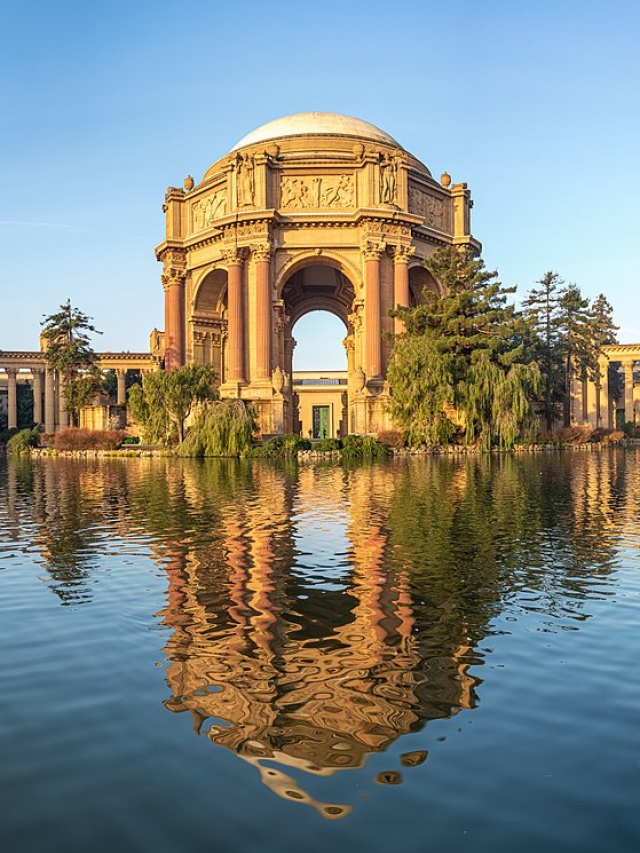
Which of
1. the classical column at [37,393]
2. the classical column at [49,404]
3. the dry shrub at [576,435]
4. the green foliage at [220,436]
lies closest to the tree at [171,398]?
the green foliage at [220,436]

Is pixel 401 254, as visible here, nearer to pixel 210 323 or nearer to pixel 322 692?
pixel 210 323

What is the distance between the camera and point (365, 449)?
37562mm

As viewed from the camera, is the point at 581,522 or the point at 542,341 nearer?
the point at 581,522

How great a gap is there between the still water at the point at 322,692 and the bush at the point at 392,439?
95.5 feet

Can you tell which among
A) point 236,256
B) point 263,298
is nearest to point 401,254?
point 263,298

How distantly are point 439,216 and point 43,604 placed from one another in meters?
53.8

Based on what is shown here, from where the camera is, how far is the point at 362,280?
166 feet

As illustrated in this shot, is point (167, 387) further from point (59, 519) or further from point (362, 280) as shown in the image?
point (59, 519)

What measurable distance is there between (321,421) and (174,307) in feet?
87.8

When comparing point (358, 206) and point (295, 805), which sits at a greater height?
point (358, 206)

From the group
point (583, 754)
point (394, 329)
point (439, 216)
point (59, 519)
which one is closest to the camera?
point (583, 754)

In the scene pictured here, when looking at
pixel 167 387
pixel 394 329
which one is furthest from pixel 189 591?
pixel 394 329

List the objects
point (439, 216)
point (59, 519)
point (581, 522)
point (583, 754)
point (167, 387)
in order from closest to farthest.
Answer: point (583, 754), point (581, 522), point (59, 519), point (167, 387), point (439, 216)

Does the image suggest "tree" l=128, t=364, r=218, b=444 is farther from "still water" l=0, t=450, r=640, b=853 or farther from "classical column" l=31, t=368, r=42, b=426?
"classical column" l=31, t=368, r=42, b=426
